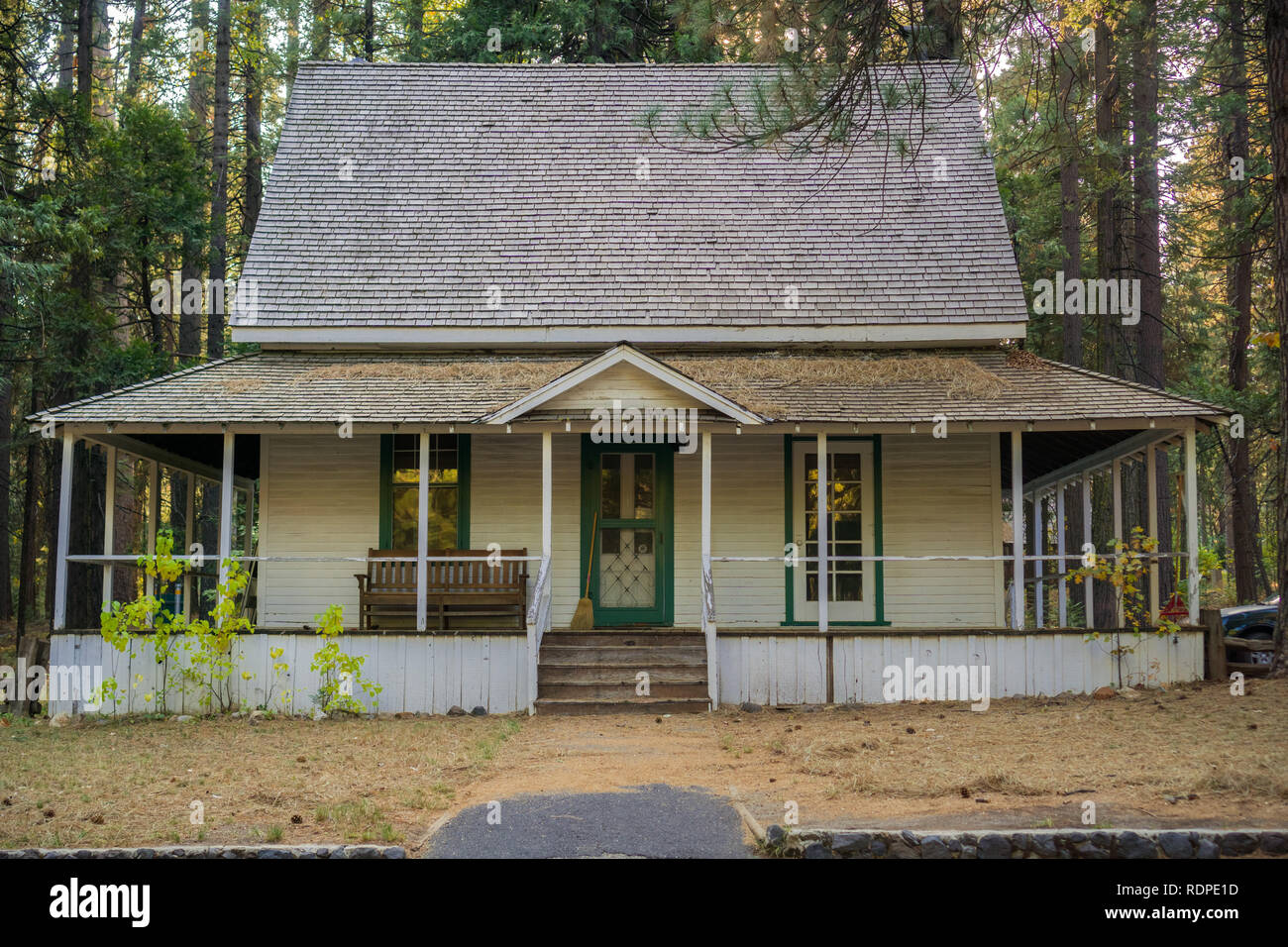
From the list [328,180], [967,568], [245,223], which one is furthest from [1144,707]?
[245,223]

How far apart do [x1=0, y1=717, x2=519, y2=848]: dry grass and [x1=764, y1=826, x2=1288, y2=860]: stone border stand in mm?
2400

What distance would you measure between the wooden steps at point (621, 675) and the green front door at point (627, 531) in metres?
1.19

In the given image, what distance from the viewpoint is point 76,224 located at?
1697cm

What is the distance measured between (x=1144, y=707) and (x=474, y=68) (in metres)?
14.7

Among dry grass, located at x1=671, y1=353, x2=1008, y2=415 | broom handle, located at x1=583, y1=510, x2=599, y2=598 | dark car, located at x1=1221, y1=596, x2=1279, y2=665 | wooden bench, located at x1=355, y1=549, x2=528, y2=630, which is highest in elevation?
dry grass, located at x1=671, y1=353, x2=1008, y2=415

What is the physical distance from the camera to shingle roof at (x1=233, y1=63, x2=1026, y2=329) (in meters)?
15.9

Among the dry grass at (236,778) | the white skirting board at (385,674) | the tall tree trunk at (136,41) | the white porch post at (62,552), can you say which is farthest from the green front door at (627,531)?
the tall tree trunk at (136,41)

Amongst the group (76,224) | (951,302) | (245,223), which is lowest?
(951,302)

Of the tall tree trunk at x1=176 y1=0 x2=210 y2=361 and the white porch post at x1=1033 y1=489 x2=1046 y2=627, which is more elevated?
the tall tree trunk at x1=176 y1=0 x2=210 y2=361

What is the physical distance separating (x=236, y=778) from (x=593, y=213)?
34.6 ft

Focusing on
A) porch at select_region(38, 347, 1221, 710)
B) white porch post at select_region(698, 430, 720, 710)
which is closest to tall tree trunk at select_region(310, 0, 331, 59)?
porch at select_region(38, 347, 1221, 710)

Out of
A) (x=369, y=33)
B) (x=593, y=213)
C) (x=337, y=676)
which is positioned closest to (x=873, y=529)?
(x=593, y=213)

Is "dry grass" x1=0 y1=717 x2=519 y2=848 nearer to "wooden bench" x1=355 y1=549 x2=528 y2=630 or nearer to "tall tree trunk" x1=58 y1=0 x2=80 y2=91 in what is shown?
"wooden bench" x1=355 y1=549 x2=528 y2=630
